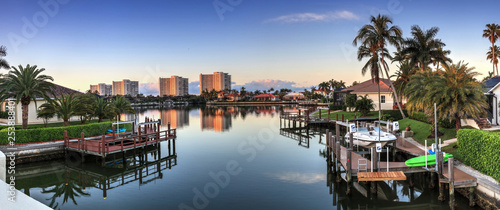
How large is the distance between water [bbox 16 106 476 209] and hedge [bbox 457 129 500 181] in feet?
6.68

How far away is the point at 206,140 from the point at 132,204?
21900 mm

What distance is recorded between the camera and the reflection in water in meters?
18.1

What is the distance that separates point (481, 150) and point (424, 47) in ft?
101

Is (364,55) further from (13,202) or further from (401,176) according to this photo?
(13,202)

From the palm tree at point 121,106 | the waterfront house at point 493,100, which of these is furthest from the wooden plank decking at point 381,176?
the palm tree at point 121,106

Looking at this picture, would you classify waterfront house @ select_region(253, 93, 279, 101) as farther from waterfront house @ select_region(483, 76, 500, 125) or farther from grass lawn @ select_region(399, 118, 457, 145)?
waterfront house @ select_region(483, 76, 500, 125)

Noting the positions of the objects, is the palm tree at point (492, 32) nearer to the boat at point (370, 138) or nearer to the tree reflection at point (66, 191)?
the boat at point (370, 138)

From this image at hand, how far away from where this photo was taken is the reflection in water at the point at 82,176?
18067 millimetres

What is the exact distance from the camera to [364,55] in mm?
42938

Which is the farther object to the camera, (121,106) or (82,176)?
(121,106)

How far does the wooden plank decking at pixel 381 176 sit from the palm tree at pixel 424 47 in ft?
102

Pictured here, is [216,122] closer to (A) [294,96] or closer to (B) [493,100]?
(B) [493,100]

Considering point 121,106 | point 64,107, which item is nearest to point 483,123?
point 64,107

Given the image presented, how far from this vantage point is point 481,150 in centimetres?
1474
